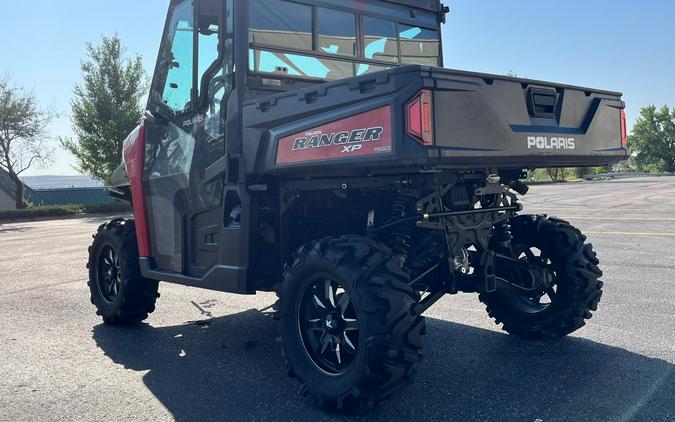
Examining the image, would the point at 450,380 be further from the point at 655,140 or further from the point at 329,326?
the point at 655,140

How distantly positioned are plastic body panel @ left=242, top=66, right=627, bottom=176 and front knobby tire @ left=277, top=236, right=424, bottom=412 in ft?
1.76

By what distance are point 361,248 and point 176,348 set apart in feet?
7.82

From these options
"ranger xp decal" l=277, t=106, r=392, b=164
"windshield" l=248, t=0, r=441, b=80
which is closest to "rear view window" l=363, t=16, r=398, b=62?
"windshield" l=248, t=0, r=441, b=80

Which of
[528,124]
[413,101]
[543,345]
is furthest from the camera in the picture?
[543,345]

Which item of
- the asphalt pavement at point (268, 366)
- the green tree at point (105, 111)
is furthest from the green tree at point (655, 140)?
the asphalt pavement at point (268, 366)

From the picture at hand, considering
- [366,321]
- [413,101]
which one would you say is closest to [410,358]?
[366,321]

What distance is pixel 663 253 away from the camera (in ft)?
30.9

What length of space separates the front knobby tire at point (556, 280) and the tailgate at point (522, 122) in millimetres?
754

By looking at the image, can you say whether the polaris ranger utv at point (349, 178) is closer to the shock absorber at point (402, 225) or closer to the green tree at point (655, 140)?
the shock absorber at point (402, 225)

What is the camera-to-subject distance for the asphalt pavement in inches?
143

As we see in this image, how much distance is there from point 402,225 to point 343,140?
2.54ft

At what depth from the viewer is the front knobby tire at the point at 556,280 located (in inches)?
183

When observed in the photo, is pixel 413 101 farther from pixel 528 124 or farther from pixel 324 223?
pixel 324 223

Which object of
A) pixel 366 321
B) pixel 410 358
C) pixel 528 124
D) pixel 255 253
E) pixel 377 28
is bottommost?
pixel 410 358
